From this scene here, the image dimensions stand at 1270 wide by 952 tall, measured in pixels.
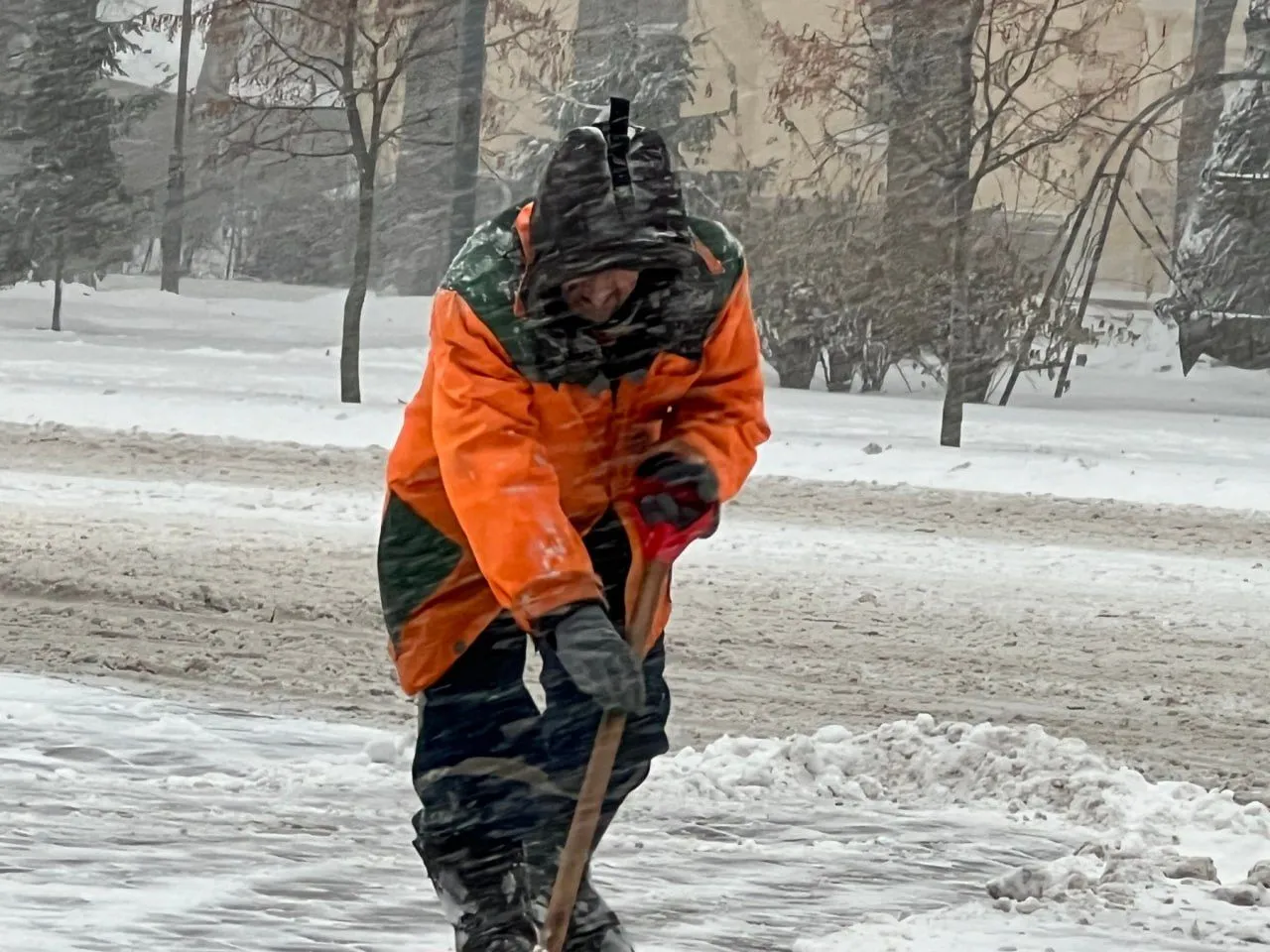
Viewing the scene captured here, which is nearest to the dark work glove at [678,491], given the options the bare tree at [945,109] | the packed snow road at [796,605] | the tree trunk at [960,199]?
the packed snow road at [796,605]

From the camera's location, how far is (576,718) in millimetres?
3379

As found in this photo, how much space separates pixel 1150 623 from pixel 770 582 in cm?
170

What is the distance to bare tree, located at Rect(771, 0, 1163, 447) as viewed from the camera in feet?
52.9

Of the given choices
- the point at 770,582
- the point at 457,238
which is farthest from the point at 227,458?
the point at 457,238

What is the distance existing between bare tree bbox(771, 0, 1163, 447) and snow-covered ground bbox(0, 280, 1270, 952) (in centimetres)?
310

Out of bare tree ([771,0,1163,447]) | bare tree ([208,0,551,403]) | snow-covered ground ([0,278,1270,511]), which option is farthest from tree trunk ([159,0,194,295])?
bare tree ([771,0,1163,447])

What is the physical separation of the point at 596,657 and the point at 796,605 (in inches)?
211

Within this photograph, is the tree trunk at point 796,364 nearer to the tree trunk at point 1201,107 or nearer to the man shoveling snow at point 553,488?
the tree trunk at point 1201,107

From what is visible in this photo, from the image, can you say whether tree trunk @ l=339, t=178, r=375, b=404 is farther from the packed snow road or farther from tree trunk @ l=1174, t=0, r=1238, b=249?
tree trunk @ l=1174, t=0, r=1238, b=249

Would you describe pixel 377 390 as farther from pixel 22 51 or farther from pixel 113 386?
pixel 22 51

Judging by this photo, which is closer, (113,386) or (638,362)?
(638,362)

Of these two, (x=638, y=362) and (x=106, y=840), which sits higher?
Answer: (x=638, y=362)

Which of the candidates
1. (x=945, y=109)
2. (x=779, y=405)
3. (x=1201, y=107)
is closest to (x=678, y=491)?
(x=945, y=109)

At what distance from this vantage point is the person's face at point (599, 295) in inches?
120
